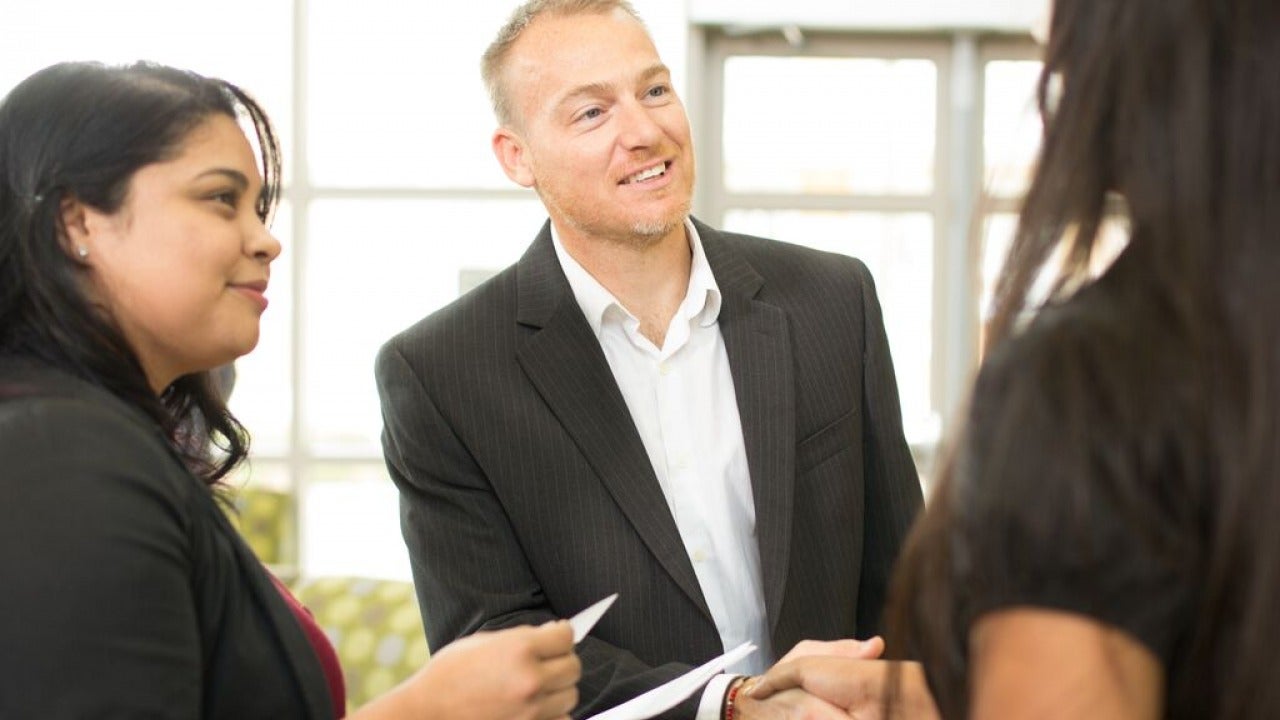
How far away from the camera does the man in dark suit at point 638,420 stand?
2.21 metres

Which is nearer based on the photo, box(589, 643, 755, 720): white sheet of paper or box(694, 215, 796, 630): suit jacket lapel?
box(589, 643, 755, 720): white sheet of paper

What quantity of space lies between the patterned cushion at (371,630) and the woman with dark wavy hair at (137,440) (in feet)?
6.26

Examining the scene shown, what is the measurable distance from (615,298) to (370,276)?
319 cm

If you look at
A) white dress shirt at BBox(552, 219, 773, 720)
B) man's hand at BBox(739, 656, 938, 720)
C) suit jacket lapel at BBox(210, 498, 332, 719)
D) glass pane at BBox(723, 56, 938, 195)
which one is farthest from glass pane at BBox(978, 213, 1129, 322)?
glass pane at BBox(723, 56, 938, 195)

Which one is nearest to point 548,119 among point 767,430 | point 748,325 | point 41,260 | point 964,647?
point 748,325

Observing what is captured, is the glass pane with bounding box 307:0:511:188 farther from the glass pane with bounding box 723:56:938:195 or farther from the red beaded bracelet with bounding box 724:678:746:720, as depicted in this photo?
the red beaded bracelet with bounding box 724:678:746:720

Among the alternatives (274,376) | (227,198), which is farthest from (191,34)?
(227,198)

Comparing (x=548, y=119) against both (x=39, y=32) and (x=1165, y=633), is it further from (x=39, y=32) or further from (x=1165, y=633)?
(x=39, y=32)

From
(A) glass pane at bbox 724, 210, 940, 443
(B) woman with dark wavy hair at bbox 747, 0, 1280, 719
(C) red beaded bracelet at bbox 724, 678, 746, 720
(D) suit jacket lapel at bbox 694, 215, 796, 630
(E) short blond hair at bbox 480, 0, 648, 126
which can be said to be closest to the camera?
(B) woman with dark wavy hair at bbox 747, 0, 1280, 719

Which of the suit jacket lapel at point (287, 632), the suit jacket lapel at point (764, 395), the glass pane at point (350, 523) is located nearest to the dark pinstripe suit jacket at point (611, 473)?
the suit jacket lapel at point (764, 395)

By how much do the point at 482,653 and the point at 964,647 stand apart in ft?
2.01

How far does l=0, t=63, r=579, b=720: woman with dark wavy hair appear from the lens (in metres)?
1.23

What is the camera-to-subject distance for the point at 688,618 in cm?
220

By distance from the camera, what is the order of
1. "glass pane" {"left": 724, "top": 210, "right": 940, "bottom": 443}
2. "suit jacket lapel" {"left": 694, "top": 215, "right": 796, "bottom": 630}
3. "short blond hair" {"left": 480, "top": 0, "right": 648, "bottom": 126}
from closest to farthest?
"suit jacket lapel" {"left": 694, "top": 215, "right": 796, "bottom": 630}, "short blond hair" {"left": 480, "top": 0, "right": 648, "bottom": 126}, "glass pane" {"left": 724, "top": 210, "right": 940, "bottom": 443}
